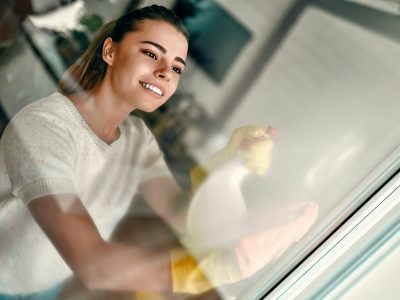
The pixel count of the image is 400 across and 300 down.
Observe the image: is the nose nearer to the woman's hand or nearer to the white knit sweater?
the white knit sweater

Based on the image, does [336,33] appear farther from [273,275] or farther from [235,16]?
[273,275]

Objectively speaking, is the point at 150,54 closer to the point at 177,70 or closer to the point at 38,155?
the point at 177,70

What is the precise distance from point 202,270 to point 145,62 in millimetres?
407

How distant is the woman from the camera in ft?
2.83

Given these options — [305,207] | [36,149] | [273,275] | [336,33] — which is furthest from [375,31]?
[36,149]

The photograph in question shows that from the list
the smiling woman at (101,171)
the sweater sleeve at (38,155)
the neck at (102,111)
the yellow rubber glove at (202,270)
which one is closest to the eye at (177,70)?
the smiling woman at (101,171)

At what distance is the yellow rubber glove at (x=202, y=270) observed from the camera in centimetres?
95

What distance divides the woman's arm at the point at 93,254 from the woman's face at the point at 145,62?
216 millimetres

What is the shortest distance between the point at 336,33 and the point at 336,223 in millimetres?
369

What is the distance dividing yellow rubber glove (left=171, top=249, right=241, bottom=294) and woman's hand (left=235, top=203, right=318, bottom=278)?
1.1 inches

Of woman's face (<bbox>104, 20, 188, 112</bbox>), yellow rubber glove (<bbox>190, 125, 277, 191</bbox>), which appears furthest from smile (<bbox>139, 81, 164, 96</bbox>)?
yellow rubber glove (<bbox>190, 125, 277, 191</bbox>)

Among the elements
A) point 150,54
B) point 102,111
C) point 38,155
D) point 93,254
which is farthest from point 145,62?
point 93,254

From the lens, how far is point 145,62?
2.93 feet

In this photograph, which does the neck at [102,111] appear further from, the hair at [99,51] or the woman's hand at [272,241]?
the woman's hand at [272,241]
